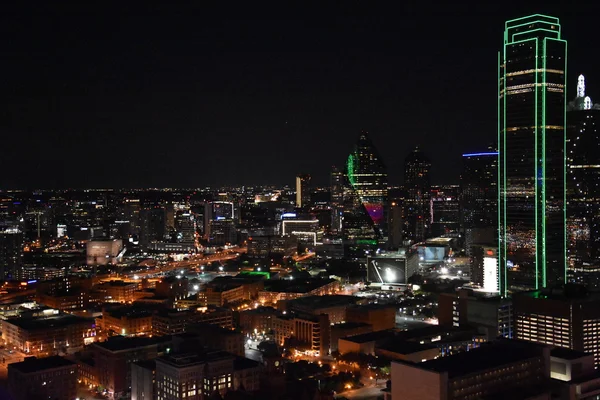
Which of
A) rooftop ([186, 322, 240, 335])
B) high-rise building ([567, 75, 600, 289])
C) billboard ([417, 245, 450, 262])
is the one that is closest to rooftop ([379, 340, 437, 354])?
rooftop ([186, 322, 240, 335])

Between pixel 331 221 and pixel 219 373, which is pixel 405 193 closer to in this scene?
pixel 331 221

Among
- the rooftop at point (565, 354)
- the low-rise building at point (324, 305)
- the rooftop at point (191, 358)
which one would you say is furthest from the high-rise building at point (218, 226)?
the rooftop at point (565, 354)

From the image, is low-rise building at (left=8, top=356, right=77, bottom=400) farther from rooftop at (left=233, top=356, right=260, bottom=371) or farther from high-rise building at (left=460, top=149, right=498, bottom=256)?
high-rise building at (left=460, top=149, right=498, bottom=256)

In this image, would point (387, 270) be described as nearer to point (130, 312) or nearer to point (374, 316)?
point (374, 316)

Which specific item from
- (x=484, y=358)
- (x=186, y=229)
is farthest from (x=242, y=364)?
(x=186, y=229)

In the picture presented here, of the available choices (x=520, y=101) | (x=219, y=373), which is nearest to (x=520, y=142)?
(x=520, y=101)

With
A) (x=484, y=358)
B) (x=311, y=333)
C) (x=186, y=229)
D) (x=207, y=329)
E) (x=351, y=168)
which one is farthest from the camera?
(x=351, y=168)

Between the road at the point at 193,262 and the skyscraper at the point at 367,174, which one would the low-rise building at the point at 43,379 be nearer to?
the road at the point at 193,262
